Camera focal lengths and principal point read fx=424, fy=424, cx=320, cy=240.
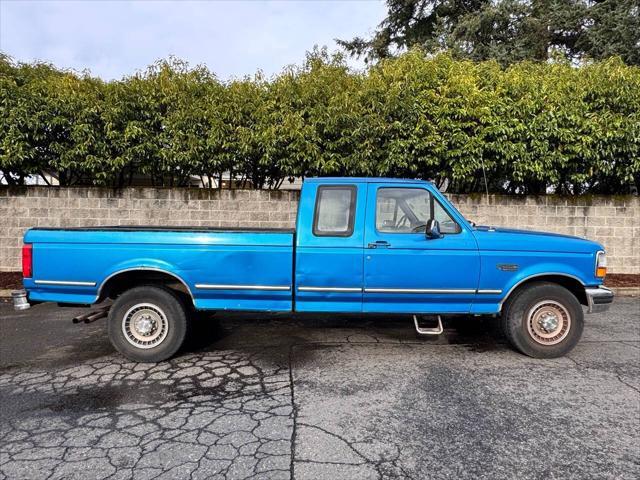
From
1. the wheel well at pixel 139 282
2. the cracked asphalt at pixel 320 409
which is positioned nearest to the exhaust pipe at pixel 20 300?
the cracked asphalt at pixel 320 409

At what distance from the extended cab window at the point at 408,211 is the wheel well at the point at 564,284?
3.06ft

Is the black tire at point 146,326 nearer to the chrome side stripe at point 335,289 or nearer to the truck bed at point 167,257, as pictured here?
the truck bed at point 167,257

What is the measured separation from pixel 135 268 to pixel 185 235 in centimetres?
60

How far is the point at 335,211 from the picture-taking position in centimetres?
456

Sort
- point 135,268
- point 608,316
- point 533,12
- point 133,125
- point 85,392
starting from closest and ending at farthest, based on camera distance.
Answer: point 85,392
point 135,268
point 608,316
point 133,125
point 533,12

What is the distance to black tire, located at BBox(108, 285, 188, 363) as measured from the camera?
439 cm

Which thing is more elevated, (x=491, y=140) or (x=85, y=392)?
(x=491, y=140)

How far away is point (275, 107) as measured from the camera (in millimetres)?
→ 8422

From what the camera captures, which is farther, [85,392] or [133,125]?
[133,125]

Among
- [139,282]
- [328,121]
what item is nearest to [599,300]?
[139,282]

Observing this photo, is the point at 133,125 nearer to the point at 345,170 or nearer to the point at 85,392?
the point at 345,170

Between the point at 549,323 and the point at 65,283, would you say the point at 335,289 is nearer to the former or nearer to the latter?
the point at 549,323

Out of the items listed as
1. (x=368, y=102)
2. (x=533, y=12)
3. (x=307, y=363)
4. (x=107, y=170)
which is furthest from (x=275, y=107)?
(x=533, y=12)

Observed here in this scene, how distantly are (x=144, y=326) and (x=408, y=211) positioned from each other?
304 cm
